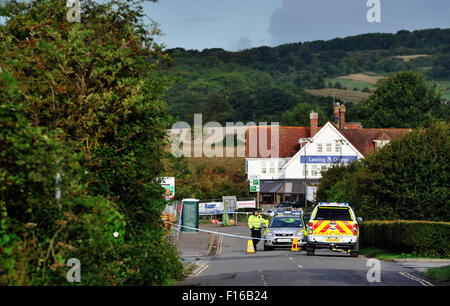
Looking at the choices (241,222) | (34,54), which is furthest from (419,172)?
(241,222)

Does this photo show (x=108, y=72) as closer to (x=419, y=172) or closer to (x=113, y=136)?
(x=113, y=136)

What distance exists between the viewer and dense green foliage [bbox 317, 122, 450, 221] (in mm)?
36312

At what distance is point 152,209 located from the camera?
18.5 meters

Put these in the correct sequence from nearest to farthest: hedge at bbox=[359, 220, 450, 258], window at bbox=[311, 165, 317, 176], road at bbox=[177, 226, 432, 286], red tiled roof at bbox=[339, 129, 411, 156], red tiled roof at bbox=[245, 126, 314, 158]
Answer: road at bbox=[177, 226, 432, 286] → hedge at bbox=[359, 220, 450, 258] → window at bbox=[311, 165, 317, 176] → red tiled roof at bbox=[339, 129, 411, 156] → red tiled roof at bbox=[245, 126, 314, 158]

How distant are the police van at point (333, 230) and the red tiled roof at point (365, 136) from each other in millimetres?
63871

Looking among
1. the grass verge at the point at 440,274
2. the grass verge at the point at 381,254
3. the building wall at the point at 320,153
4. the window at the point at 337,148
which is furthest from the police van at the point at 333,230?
the window at the point at 337,148

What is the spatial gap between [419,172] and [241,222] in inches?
1478

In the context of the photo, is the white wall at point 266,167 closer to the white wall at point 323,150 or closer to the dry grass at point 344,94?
the white wall at point 323,150

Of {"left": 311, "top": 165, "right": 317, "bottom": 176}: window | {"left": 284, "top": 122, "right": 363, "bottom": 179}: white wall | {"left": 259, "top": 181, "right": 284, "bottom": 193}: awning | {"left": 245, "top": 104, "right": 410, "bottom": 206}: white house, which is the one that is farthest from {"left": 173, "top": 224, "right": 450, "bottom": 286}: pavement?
{"left": 311, "top": 165, "right": 317, "bottom": 176}: window

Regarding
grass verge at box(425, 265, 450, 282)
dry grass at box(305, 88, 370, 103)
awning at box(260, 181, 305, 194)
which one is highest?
Answer: dry grass at box(305, 88, 370, 103)

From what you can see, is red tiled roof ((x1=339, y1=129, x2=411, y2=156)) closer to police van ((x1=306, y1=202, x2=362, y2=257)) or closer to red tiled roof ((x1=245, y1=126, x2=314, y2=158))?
red tiled roof ((x1=245, y1=126, x2=314, y2=158))

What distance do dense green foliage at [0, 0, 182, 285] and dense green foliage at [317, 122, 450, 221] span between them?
19355 millimetres

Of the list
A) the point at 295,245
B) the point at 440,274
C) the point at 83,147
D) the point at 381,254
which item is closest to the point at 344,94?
the point at 295,245

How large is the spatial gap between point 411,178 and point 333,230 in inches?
416
